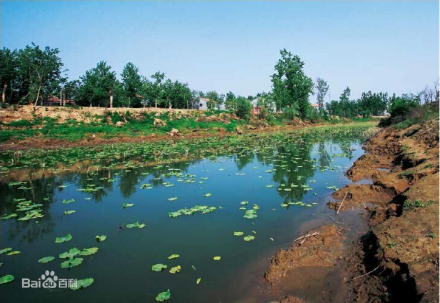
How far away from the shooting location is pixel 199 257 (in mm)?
5086

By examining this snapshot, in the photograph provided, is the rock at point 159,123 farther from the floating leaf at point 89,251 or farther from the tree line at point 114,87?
the floating leaf at point 89,251

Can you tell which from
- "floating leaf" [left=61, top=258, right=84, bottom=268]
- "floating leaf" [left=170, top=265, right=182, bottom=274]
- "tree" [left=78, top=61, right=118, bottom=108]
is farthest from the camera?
"tree" [left=78, top=61, right=118, bottom=108]

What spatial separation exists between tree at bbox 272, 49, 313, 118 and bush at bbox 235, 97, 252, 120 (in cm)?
1340

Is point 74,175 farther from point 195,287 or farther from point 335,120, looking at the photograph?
point 335,120

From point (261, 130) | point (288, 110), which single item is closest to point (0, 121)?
point (261, 130)

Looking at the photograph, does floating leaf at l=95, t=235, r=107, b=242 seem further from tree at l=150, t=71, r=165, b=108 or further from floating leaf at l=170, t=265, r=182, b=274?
tree at l=150, t=71, r=165, b=108

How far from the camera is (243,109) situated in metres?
44.7

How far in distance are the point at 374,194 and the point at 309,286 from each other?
17.1 ft

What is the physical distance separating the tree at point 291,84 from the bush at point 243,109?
44.0ft

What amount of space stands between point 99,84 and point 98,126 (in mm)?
12524

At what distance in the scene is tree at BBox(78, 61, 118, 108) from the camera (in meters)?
36.7

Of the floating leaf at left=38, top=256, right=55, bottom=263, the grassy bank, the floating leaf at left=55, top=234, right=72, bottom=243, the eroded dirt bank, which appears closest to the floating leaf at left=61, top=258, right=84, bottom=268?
the floating leaf at left=38, top=256, right=55, bottom=263

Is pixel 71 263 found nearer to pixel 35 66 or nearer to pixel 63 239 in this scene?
pixel 63 239

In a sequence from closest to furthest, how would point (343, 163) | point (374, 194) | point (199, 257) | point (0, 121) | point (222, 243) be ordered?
point (199, 257), point (222, 243), point (374, 194), point (343, 163), point (0, 121)
